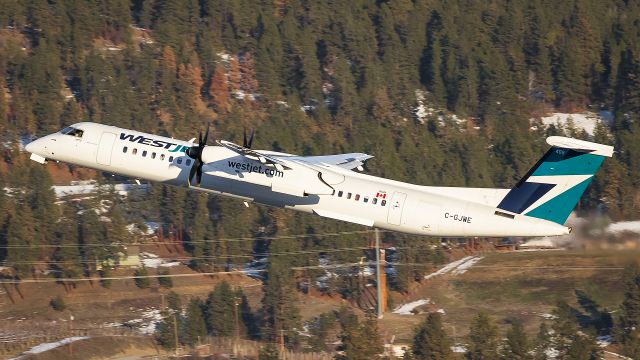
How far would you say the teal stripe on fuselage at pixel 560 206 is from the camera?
1764 inches

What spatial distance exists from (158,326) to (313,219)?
19.1 metres

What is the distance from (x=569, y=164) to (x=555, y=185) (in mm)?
1107

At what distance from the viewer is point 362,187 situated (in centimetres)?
4691

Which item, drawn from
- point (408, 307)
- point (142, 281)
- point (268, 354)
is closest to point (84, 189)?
point (142, 281)

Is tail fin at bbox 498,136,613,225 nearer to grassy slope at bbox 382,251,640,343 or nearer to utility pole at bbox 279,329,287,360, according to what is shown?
grassy slope at bbox 382,251,640,343

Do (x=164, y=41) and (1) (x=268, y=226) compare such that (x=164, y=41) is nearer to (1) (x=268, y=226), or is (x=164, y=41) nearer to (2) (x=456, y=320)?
(1) (x=268, y=226)

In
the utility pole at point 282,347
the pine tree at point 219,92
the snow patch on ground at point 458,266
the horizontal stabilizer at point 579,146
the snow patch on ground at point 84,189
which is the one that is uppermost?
the pine tree at point 219,92

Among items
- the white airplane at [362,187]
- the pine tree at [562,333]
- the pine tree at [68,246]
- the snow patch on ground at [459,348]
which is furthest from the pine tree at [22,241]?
the white airplane at [362,187]

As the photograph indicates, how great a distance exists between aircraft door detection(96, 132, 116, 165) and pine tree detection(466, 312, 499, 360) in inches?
1246

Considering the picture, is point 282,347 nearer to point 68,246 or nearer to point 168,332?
point 168,332

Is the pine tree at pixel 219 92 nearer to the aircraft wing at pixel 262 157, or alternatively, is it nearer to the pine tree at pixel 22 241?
the pine tree at pixel 22 241

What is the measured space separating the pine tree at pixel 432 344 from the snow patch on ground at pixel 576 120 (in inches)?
2287

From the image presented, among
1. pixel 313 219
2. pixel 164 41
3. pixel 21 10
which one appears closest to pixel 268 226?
pixel 313 219

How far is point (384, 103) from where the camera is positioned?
128000 mm
